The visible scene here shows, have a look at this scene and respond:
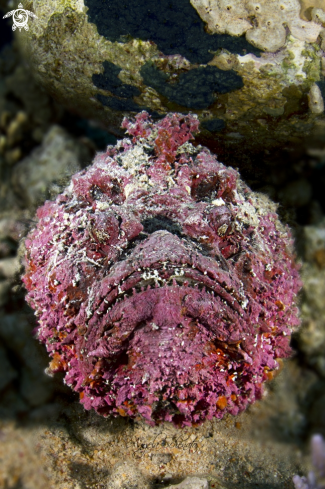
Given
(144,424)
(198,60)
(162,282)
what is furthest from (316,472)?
(198,60)

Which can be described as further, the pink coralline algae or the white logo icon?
the white logo icon

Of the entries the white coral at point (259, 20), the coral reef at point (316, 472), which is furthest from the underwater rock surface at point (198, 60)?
the coral reef at point (316, 472)

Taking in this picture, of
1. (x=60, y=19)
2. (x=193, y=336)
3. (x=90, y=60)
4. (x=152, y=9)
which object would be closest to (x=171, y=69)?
(x=152, y=9)

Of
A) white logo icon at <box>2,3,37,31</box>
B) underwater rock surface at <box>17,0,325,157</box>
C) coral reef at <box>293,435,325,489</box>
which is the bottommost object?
coral reef at <box>293,435,325,489</box>

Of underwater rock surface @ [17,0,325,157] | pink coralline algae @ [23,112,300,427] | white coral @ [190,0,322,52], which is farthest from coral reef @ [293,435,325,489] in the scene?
white coral @ [190,0,322,52]

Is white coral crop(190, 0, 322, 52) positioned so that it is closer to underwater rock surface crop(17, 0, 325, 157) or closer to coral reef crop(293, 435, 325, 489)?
underwater rock surface crop(17, 0, 325, 157)

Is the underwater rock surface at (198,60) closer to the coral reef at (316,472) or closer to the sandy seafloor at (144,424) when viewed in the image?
the sandy seafloor at (144,424)

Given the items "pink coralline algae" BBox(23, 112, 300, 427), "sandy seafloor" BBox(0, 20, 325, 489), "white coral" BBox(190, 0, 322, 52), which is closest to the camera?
"pink coralline algae" BBox(23, 112, 300, 427)

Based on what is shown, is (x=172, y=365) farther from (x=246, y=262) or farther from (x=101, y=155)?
(x=101, y=155)
